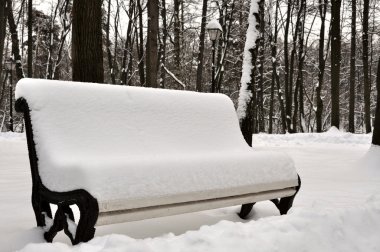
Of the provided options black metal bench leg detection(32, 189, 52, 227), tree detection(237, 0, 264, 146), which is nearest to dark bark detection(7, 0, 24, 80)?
tree detection(237, 0, 264, 146)

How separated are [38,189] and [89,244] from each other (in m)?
0.77

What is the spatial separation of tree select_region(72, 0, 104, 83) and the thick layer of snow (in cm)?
166

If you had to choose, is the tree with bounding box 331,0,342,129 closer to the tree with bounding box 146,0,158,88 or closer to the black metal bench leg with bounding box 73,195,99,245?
the tree with bounding box 146,0,158,88

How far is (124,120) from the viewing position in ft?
10.4

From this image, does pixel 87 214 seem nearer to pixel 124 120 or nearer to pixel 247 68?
pixel 124 120

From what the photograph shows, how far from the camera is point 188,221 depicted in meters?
3.41

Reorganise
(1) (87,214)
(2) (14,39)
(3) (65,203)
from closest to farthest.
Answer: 1. (1) (87,214)
2. (3) (65,203)
3. (2) (14,39)

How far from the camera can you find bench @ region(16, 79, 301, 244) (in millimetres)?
2340

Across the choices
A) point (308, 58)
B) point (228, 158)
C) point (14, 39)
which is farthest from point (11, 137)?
point (308, 58)

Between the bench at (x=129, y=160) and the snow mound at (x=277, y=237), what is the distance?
0.81 ft

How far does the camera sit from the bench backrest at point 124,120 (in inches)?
109

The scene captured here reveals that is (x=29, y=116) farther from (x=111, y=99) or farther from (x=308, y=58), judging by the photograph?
(x=308, y=58)

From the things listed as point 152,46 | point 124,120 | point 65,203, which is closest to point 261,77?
point 152,46

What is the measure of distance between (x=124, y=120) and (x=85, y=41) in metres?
2.05
